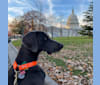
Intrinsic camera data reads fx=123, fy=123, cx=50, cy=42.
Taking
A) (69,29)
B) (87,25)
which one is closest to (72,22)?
(69,29)

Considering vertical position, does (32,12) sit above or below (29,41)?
above

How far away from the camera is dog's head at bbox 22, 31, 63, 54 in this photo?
3.33ft

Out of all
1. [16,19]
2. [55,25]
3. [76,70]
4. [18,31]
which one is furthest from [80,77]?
[16,19]

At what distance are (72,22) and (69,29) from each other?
97 millimetres

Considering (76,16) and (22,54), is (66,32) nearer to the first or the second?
(76,16)

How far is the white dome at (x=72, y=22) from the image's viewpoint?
1.55 meters

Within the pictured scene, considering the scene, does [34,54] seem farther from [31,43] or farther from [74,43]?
[74,43]

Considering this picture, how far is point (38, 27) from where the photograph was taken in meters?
1.40

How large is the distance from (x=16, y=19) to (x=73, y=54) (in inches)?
68.4

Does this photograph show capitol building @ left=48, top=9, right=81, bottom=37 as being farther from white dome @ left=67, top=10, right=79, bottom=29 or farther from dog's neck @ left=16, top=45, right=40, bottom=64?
dog's neck @ left=16, top=45, right=40, bottom=64

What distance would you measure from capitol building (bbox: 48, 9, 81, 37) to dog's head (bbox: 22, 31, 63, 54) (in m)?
0.39

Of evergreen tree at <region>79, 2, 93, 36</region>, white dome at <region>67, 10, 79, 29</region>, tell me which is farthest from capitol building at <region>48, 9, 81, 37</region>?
evergreen tree at <region>79, 2, 93, 36</region>

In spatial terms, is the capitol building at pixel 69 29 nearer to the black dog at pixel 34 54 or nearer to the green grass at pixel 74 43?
the green grass at pixel 74 43

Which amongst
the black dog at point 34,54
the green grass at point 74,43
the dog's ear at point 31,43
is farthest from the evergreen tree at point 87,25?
the dog's ear at point 31,43
